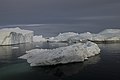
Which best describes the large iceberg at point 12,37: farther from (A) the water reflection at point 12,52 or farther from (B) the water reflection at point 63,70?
(B) the water reflection at point 63,70

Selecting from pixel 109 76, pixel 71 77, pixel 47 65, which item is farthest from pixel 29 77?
pixel 109 76

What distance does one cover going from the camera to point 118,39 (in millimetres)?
83875

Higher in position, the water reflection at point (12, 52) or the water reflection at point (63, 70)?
the water reflection at point (63, 70)

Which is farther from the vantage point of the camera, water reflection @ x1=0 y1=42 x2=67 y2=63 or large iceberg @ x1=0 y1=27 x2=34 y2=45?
large iceberg @ x1=0 y1=27 x2=34 y2=45

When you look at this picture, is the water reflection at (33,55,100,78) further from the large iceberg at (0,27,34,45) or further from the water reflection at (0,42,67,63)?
the large iceberg at (0,27,34,45)

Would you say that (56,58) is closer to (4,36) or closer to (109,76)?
(109,76)

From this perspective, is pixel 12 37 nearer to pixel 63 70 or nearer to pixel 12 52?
pixel 12 52

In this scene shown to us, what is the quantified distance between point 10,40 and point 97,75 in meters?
68.2

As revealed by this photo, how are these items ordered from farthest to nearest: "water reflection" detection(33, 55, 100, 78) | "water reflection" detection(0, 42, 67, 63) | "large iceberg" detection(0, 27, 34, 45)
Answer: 1. "large iceberg" detection(0, 27, 34, 45)
2. "water reflection" detection(0, 42, 67, 63)
3. "water reflection" detection(33, 55, 100, 78)

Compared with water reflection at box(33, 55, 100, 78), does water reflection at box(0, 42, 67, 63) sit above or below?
below

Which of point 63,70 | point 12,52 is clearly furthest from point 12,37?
point 63,70

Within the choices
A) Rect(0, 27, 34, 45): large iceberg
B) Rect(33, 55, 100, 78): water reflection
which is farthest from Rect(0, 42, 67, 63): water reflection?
Rect(0, 27, 34, 45): large iceberg

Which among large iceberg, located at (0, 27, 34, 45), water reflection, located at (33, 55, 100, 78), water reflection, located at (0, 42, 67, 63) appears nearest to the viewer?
water reflection, located at (33, 55, 100, 78)

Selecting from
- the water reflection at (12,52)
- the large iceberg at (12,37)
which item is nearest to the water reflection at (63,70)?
the water reflection at (12,52)
